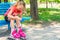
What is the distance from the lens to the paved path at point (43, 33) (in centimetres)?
677

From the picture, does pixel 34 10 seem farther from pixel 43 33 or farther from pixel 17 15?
pixel 17 15

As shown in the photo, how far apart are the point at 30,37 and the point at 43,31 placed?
1103 mm

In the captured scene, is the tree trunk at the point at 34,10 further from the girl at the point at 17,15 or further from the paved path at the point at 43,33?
the girl at the point at 17,15

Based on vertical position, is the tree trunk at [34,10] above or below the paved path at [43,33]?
above

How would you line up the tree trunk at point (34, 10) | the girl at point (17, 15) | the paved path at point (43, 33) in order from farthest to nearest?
1. the tree trunk at point (34, 10)
2. the paved path at point (43, 33)
3. the girl at point (17, 15)

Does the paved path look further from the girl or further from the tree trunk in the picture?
the tree trunk

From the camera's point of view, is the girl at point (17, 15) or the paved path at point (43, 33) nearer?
the girl at point (17, 15)

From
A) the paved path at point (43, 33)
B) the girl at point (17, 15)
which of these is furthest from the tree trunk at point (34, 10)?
the girl at point (17, 15)

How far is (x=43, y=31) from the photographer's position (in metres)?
7.77

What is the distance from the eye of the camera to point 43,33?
7.43 m

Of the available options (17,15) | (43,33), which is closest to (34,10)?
(43,33)

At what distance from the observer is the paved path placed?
22.2 ft

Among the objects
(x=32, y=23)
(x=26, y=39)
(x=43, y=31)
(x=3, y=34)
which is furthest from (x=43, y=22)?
(x=26, y=39)

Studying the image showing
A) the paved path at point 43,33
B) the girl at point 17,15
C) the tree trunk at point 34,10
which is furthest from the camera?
the tree trunk at point 34,10
